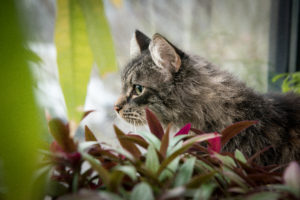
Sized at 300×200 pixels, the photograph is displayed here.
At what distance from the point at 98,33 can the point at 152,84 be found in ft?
2.21

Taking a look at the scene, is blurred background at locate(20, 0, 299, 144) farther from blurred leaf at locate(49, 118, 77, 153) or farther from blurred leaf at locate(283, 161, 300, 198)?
blurred leaf at locate(283, 161, 300, 198)

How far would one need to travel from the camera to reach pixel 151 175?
0.39 metres

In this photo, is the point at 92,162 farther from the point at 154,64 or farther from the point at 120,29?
the point at 120,29

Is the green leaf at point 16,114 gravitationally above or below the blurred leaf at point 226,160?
above

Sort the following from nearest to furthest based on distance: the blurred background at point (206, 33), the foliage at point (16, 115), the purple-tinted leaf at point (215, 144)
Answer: the foliage at point (16, 115) → the purple-tinted leaf at point (215, 144) → the blurred background at point (206, 33)

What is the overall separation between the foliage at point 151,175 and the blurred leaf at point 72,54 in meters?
0.09

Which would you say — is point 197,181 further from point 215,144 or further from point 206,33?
point 206,33

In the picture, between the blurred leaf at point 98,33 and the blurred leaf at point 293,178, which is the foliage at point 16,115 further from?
the blurred leaf at point 293,178

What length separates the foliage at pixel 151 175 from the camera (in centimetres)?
36

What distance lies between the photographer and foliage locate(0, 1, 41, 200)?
222 mm

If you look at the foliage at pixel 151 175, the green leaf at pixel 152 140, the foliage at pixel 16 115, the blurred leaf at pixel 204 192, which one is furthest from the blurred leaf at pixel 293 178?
the foliage at pixel 16 115

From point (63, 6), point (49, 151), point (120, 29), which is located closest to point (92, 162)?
point (49, 151)

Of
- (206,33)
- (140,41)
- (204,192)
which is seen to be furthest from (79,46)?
(206,33)

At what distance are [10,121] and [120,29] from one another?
57.7 inches
